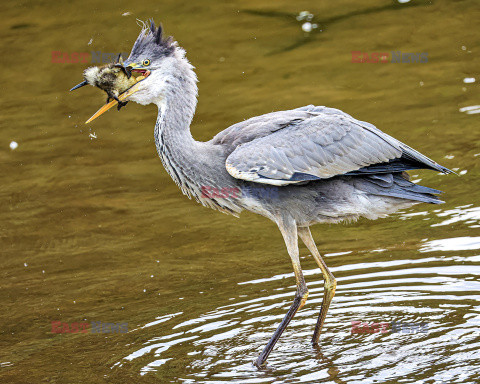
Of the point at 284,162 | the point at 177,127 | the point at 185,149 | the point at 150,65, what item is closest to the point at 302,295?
the point at 284,162

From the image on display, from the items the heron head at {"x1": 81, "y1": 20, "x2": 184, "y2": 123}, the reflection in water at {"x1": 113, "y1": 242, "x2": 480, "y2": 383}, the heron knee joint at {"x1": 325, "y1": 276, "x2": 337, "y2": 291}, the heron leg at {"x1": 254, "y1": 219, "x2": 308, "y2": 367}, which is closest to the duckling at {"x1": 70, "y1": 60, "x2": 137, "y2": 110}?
the heron head at {"x1": 81, "y1": 20, "x2": 184, "y2": 123}

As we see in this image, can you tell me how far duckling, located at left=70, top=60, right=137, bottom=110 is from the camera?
6941 mm

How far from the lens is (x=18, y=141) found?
12.8m

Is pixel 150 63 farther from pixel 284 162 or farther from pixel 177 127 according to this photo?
pixel 284 162

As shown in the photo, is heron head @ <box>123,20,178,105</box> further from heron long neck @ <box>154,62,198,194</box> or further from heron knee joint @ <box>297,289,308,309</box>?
heron knee joint @ <box>297,289,308,309</box>

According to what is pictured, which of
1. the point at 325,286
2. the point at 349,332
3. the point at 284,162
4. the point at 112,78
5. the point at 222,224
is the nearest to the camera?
the point at 284,162

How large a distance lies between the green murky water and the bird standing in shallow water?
0.73 meters

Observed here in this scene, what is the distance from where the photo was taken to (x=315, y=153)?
6812 millimetres

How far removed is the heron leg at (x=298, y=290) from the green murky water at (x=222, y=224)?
187 millimetres

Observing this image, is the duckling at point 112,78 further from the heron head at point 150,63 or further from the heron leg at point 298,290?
the heron leg at point 298,290

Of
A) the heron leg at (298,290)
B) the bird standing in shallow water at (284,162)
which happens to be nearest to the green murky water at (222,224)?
the heron leg at (298,290)

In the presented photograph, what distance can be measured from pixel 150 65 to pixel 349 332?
2628 mm

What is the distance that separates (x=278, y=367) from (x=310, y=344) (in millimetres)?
454

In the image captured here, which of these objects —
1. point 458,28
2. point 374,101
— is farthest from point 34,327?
point 458,28
